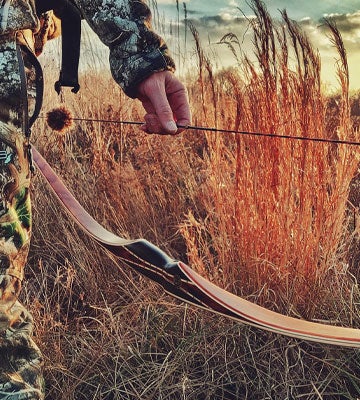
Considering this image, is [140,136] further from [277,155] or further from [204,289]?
[204,289]

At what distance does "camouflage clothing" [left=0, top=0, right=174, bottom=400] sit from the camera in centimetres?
121

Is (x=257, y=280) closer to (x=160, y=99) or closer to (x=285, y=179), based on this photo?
(x=285, y=179)

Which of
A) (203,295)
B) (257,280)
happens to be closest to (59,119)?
(257,280)

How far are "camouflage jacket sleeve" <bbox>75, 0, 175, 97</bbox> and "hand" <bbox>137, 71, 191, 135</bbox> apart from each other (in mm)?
19

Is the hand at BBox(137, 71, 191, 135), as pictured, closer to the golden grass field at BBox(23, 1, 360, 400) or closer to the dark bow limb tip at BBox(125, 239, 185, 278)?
the dark bow limb tip at BBox(125, 239, 185, 278)

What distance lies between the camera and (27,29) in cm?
125

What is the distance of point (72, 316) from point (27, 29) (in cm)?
145

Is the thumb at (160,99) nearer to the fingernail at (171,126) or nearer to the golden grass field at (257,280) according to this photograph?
the fingernail at (171,126)

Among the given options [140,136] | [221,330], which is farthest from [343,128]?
[140,136]

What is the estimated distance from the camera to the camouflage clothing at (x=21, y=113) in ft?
3.96

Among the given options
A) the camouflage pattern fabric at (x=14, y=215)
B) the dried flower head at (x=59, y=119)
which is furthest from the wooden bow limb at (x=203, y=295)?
the dried flower head at (x=59, y=119)

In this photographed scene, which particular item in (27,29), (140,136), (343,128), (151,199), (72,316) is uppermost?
(27,29)

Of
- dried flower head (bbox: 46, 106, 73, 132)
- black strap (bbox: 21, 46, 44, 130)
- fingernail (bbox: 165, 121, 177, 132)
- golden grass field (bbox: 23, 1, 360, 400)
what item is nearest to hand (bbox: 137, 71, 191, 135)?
fingernail (bbox: 165, 121, 177, 132)

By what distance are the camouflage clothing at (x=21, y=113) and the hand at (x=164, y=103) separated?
2cm
